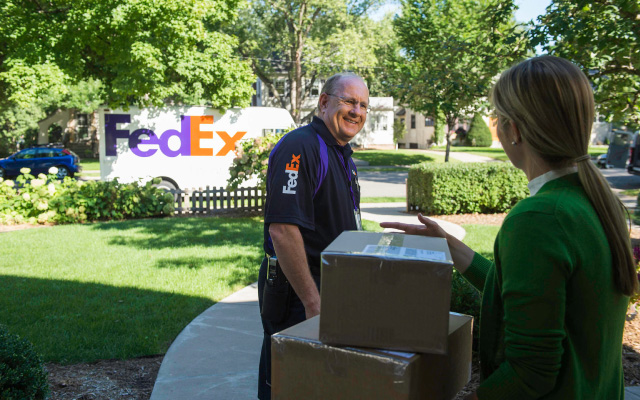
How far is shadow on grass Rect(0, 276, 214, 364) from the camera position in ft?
14.7

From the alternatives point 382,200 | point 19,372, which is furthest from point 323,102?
point 382,200

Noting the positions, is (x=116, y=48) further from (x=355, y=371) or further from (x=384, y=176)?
(x=355, y=371)

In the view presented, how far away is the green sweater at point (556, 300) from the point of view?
1312 mm

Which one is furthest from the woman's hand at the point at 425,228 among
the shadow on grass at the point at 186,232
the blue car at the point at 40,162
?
the blue car at the point at 40,162

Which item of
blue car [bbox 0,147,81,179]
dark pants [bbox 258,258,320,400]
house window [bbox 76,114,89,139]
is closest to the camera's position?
dark pants [bbox 258,258,320,400]

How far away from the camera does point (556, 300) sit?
4.29 feet

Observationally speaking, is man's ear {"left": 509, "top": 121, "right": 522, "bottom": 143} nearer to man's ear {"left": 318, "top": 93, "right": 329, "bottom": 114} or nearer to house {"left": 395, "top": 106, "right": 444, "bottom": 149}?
man's ear {"left": 318, "top": 93, "right": 329, "bottom": 114}

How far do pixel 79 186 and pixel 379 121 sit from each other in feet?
126

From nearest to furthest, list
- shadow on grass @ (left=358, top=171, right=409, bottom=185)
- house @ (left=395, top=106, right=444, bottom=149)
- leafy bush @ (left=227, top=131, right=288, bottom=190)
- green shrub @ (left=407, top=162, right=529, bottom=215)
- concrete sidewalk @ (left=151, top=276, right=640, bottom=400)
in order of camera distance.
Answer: concrete sidewalk @ (left=151, top=276, right=640, bottom=400)
leafy bush @ (left=227, top=131, right=288, bottom=190)
green shrub @ (left=407, top=162, right=529, bottom=215)
shadow on grass @ (left=358, top=171, right=409, bottom=185)
house @ (left=395, top=106, right=444, bottom=149)

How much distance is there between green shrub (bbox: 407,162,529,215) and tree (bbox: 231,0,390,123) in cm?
1878

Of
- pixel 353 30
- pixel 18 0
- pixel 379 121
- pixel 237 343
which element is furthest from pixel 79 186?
pixel 379 121

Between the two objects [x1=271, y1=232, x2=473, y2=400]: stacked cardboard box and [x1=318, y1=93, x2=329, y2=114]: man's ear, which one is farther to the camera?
[x1=318, y1=93, x2=329, y2=114]: man's ear

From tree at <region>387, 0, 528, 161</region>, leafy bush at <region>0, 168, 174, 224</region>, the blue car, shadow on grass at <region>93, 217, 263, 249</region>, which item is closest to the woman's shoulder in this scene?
tree at <region>387, 0, 528, 161</region>

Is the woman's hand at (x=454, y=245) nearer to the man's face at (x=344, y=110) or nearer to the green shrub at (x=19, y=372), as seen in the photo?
the man's face at (x=344, y=110)
